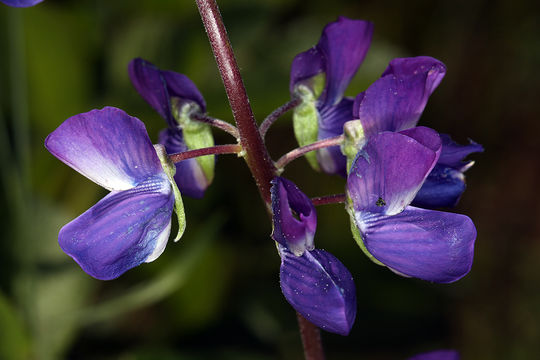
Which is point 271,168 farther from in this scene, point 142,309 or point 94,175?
point 142,309

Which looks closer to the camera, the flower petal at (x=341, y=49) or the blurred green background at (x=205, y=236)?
the flower petal at (x=341, y=49)

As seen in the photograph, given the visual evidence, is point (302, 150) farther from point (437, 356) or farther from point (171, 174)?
point (437, 356)

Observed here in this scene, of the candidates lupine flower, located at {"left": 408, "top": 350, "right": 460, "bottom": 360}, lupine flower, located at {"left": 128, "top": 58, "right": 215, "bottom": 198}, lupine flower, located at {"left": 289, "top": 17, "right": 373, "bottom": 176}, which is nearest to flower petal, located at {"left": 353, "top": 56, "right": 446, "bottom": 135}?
lupine flower, located at {"left": 289, "top": 17, "right": 373, "bottom": 176}

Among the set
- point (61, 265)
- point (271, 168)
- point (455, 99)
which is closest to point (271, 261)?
point (61, 265)

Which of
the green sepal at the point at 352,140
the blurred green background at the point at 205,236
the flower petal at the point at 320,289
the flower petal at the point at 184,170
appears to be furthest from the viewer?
the blurred green background at the point at 205,236

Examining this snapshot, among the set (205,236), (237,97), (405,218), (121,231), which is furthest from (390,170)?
(205,236)

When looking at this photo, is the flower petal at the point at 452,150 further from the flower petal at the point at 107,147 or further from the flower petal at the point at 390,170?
the flower petal at the point at 107,147

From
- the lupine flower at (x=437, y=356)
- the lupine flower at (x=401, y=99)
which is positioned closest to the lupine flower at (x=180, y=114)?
the lupine flower at (x=401, y=99)
